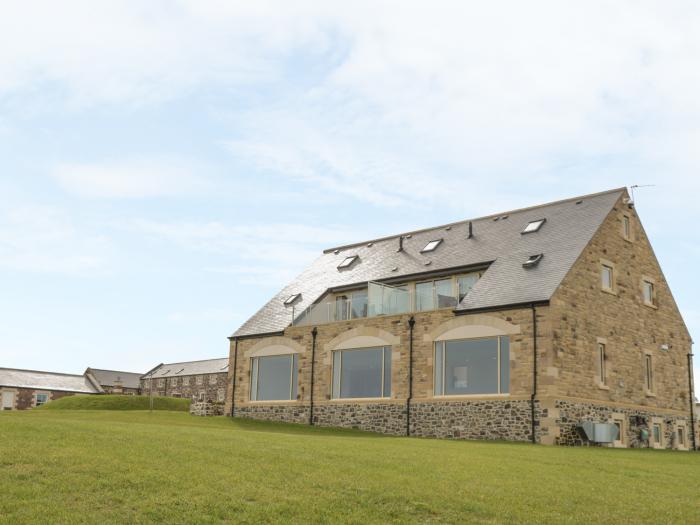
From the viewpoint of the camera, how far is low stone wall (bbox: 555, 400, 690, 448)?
25516mm

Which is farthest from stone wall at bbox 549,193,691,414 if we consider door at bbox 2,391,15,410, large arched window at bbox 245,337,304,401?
door at bbox 2,391,15,410

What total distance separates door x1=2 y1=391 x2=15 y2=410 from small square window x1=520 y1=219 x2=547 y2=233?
201 feet

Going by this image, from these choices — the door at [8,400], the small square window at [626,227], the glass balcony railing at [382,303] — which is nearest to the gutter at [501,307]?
the glass balcony railing at [382,303]

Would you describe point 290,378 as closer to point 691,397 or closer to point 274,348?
point 274,348

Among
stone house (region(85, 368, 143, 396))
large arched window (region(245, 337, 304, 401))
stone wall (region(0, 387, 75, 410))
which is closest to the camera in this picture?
large arched window (region(245, 337, 304, 401))

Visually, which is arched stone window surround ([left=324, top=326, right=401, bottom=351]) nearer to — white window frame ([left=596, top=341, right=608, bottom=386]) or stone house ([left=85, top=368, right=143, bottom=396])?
white window frame ([left=596, top=341, right=608, bottom=386])

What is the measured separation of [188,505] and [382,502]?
293 centimetres

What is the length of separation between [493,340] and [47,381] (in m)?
66.6

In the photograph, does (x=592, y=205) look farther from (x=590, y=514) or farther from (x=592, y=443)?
(x=590, y=514)

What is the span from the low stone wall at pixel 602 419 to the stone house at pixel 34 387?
6187 cm

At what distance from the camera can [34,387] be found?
3105 inches

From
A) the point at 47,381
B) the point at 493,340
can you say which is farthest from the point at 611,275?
the point at 47,381

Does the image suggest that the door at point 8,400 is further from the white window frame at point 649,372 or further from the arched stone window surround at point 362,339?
the white window frame at point 649,372

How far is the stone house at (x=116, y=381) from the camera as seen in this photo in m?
87.9
